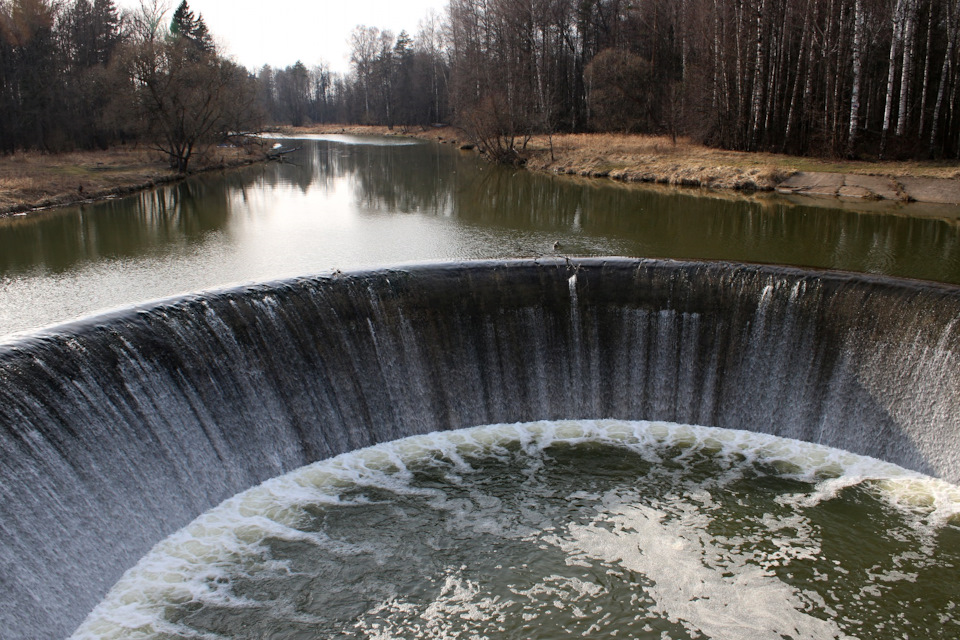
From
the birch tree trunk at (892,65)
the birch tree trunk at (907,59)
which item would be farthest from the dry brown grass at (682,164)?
the birch tree trunk at (907,59)

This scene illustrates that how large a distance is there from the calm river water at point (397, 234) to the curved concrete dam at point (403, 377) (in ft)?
6.45

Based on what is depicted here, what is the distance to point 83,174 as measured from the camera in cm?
3045

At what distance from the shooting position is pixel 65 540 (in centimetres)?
711

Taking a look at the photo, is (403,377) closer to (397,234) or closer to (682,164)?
(397,234)

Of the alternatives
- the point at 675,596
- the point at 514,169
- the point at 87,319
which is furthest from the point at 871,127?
the point at 87,319

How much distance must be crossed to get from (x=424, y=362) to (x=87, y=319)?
14.4ft

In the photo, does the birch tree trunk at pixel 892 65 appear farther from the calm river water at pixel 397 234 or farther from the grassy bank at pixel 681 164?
the calm river water at pixel 397 234

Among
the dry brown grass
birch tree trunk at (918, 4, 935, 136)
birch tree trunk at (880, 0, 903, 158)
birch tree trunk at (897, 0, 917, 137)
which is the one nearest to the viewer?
birch tree trunk at (897, 0, 917, 137)

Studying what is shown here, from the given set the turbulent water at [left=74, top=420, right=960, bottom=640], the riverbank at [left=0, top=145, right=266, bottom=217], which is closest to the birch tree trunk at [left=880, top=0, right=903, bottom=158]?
the turbulent water at [left=74, top=420, right=960, bottom=640]

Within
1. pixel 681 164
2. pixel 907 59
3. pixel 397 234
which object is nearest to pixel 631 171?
pixel 681 164

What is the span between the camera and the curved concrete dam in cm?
734

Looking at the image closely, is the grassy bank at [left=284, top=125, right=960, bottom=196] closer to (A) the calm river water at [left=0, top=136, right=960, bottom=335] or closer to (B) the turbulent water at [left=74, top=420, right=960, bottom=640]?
(A) the calm river water at [left=0, top=136, right=960, bottom=335]

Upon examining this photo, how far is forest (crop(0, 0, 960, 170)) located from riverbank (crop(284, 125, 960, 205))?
1.14 metres

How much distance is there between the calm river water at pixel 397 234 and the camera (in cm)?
1470
